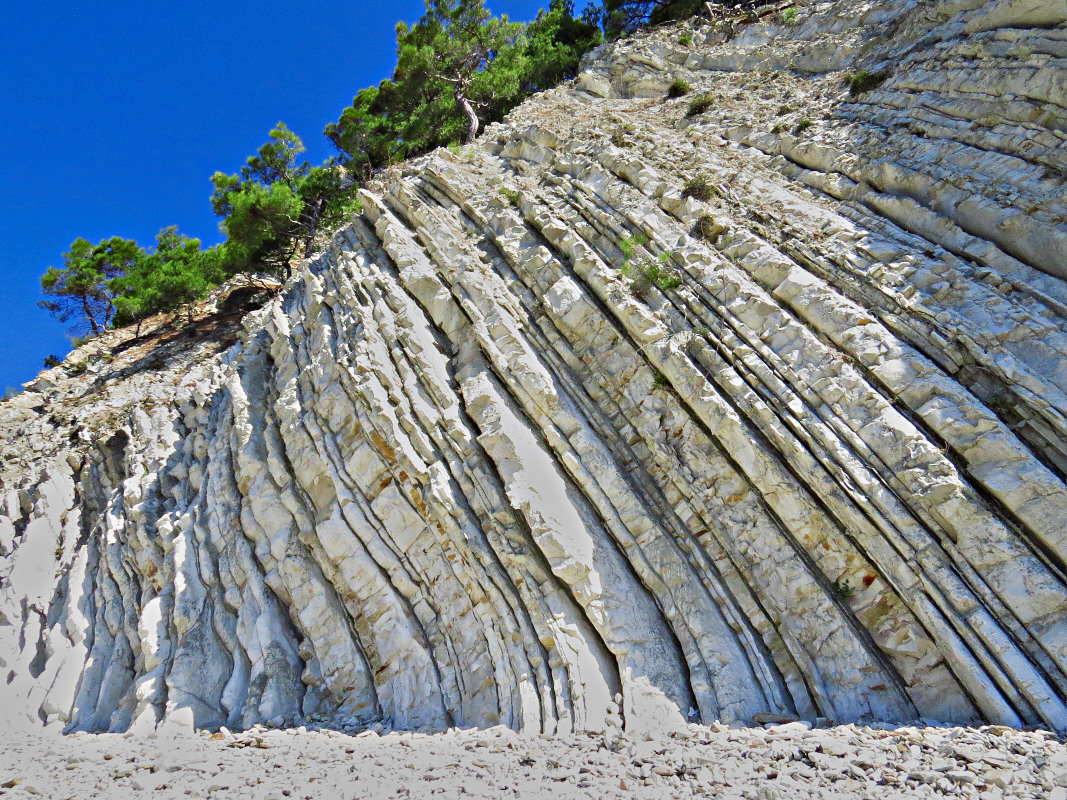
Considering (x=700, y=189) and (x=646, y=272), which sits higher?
(x=700, y=189)

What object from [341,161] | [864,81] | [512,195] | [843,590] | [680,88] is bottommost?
[843,590]

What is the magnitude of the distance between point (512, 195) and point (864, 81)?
9518mm

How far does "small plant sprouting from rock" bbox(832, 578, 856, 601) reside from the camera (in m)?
7.31

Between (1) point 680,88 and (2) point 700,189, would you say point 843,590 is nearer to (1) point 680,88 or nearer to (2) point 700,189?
(2) point 700,189

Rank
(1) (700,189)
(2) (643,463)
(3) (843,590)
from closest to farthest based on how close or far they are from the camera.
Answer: (3) (843,590) → (2) (643,463) → (1) (700,189)

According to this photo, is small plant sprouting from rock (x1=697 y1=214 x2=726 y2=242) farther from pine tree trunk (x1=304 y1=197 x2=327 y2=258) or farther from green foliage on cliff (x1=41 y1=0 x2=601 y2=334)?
pine tree trunk (x1=304 y1=197 x2=327 y2=258)

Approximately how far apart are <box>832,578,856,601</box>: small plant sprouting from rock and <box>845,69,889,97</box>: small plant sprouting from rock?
514 inches

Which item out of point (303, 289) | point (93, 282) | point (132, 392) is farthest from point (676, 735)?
point (93, 282)

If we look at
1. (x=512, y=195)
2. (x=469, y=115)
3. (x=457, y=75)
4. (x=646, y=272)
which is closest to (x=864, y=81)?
(x=646, y=272)

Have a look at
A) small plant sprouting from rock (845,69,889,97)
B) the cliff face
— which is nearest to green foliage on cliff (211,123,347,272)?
the cliff face

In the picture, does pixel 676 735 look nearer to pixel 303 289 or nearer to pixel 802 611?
pixel 802 611

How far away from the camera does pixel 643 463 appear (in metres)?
9.50

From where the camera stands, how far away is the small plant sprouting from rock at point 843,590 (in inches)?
288

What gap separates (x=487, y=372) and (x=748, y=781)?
7.45 metres
